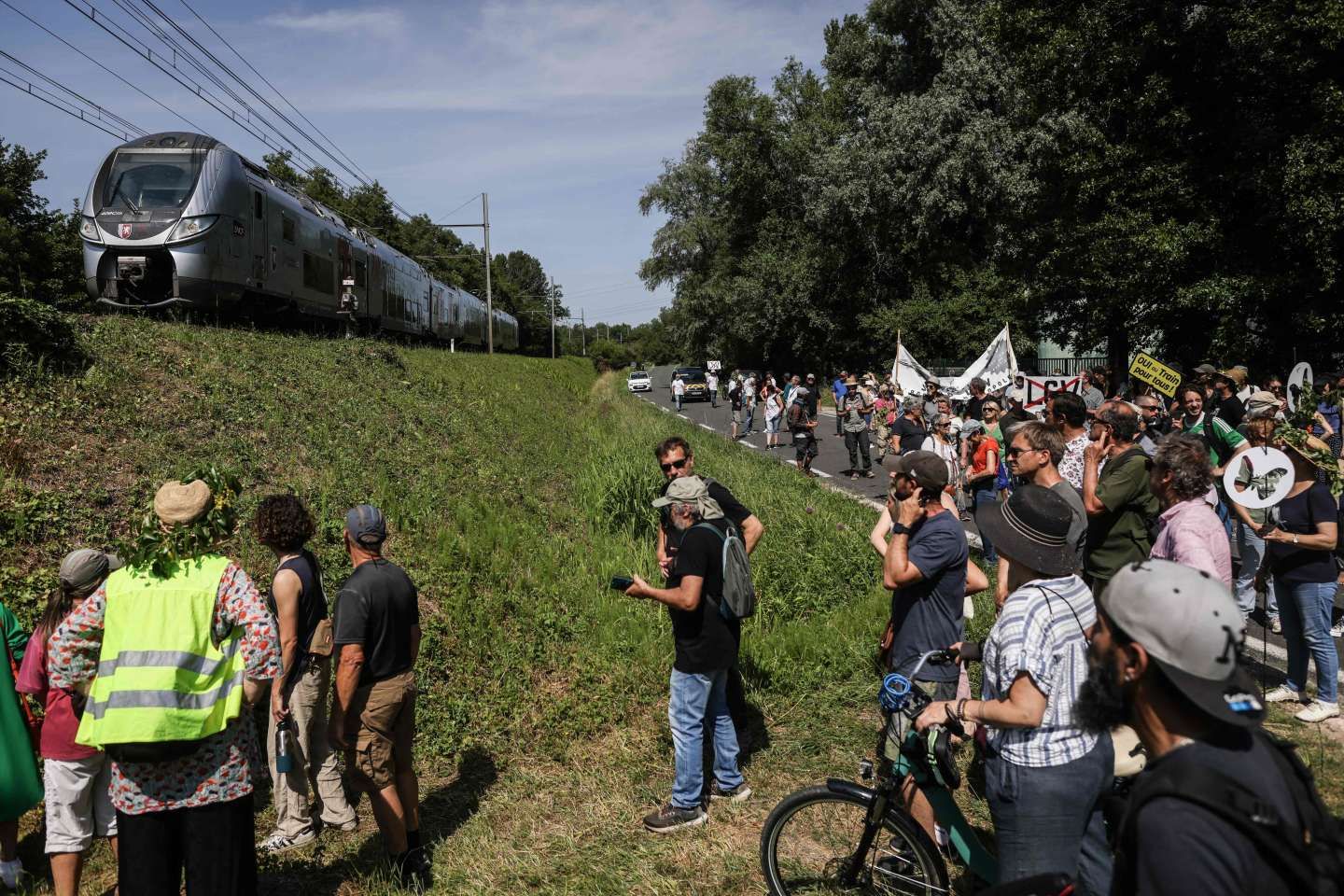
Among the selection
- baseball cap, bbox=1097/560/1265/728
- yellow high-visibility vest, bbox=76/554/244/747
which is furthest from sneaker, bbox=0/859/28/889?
baseball cap, bbox=1097/560/1265/728

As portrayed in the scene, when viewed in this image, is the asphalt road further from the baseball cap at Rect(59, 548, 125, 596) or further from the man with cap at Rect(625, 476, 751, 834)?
the baseball cap at Rect(59, 548, 125, 596)

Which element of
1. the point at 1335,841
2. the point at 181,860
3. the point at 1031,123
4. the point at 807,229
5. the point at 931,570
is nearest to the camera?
the point at 1335,841

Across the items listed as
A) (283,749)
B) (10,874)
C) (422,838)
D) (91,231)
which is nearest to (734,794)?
(422,838)

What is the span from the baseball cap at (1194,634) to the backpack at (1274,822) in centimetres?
9

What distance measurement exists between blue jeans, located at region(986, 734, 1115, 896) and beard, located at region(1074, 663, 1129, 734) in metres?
0.96

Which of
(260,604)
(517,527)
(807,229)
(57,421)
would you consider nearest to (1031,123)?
(807,229)

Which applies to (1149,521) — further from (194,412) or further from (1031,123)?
(1031,123)

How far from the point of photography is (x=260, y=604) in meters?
3.52

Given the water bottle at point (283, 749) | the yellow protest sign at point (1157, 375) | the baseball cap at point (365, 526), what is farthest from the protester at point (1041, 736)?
the yellow protest sign at point (1157, 375)

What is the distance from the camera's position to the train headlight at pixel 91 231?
1313 centimetres

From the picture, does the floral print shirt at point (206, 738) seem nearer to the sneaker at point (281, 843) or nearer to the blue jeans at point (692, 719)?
the sneaker at point (281, 843)

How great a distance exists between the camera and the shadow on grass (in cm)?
454

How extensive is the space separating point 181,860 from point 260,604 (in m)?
0.97

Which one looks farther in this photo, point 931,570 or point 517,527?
point 517,527
